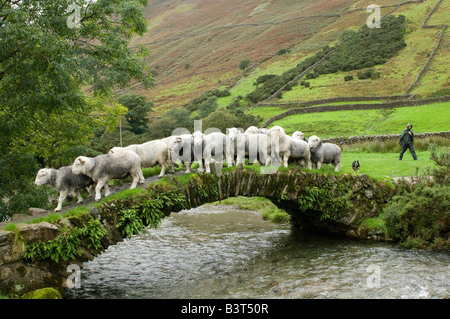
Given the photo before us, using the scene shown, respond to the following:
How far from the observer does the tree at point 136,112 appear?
7106 cm

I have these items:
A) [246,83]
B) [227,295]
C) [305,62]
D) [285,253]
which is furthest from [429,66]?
[227,295]

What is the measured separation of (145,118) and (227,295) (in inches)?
2568

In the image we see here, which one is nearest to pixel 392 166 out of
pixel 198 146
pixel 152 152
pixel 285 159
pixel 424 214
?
pixel 424 214

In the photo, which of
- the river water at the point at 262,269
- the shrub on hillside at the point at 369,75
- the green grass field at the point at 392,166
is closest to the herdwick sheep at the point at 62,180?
the river water at the point at 262,269

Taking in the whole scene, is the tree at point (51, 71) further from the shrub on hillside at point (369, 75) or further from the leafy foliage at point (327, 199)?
the shrub on hillside at point (369, 75)

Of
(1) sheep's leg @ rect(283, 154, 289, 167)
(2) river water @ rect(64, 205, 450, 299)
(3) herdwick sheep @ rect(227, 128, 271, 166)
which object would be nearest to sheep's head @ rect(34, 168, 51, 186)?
(2) river water @ rect(64, 205, 450, 299)

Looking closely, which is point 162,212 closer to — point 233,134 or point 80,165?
point 80,165

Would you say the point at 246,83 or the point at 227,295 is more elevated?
the point at 246,83

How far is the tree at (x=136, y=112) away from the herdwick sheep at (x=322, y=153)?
55.0 metres

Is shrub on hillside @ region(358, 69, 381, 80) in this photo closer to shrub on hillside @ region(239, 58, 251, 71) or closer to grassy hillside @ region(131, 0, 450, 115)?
grassy hillside @ region(131, 0, 450, 115)

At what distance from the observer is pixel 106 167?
1324 cm

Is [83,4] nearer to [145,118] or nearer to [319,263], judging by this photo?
[319,263]

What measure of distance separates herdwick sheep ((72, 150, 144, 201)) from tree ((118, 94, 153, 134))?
5858 cm

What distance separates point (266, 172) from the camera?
16406 millimetres
